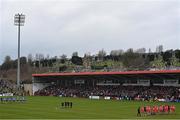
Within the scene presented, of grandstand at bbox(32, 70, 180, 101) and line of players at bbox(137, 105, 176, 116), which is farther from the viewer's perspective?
grandstand at bbox(32, 70, 180, 101)

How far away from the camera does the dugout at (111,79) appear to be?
261ft

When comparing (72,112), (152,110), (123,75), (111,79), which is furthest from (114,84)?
(152,110)

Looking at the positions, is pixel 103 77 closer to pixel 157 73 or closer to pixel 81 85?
pixel 81 85

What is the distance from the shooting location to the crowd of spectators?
74625 millimetres

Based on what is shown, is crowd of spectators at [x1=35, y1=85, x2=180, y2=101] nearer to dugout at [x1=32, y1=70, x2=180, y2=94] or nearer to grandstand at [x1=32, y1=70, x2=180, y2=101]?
grandstand at [x1=32, y1=70, x2=180, y2=101]

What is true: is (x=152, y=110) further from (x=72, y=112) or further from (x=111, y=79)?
(x=111, y=79)

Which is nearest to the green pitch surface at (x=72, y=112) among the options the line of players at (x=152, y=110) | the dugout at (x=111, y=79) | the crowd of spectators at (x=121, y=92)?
the line of players at (x=152, y=110)

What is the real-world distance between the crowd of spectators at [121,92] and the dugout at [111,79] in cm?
165

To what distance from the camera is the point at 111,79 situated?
309 ft

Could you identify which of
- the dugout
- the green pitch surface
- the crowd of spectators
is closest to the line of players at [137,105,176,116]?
the green pitch surface

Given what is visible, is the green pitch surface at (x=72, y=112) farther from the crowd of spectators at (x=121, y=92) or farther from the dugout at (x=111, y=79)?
the dugout at (x=111, y=79)

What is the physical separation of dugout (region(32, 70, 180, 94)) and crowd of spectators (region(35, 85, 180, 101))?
65.0 inches

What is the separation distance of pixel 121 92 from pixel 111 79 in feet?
31.5

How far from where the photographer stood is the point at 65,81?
357ft
